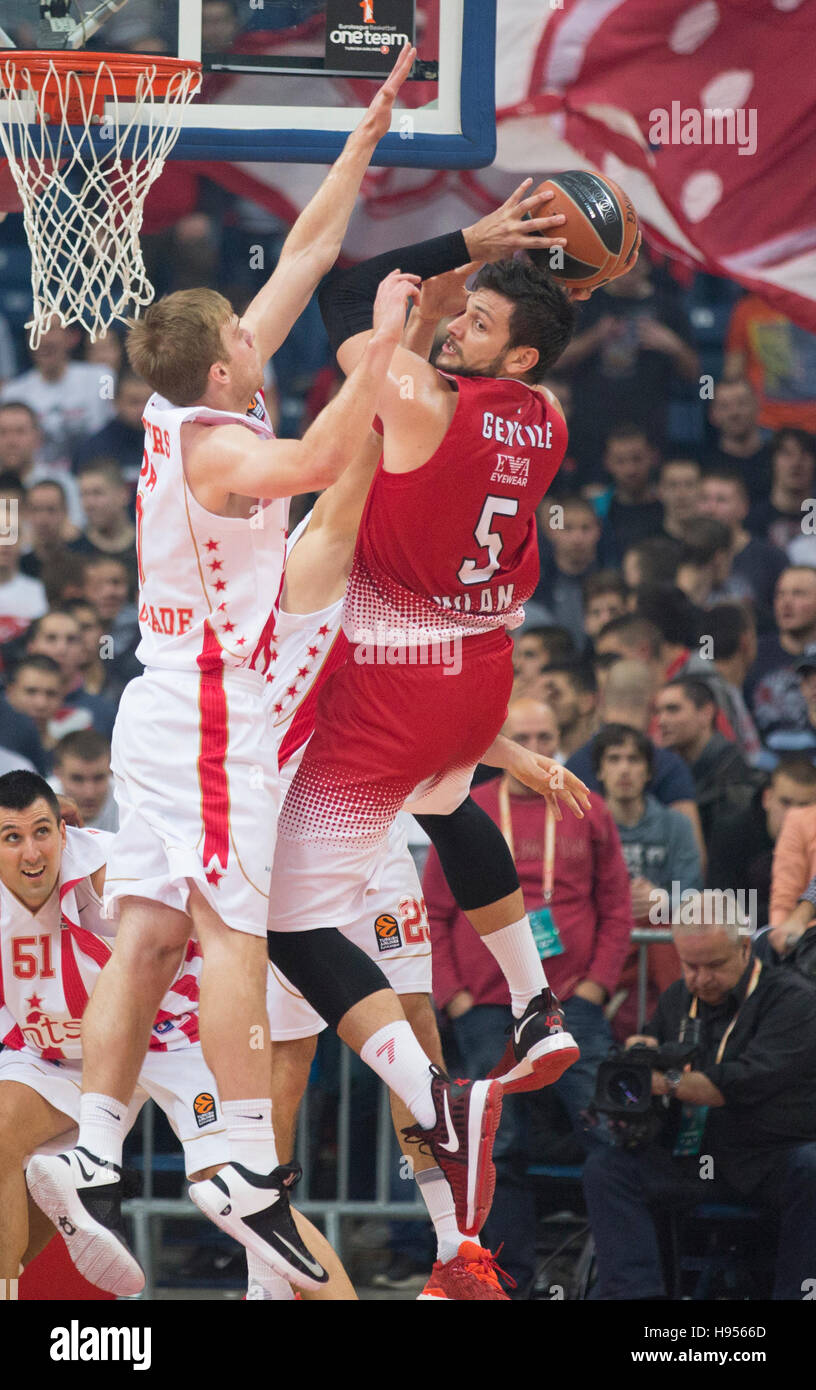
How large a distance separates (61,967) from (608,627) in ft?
11.3

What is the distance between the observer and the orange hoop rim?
19.9 ft

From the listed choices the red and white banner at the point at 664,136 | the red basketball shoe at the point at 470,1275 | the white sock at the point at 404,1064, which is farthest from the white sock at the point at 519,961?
the red and white banner at the point at 664,136

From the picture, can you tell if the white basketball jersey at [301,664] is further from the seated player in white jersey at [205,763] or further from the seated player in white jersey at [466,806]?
the seated player in white jersey at [205,763]

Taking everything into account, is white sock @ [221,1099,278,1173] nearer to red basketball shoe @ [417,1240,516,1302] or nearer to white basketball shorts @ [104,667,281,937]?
white basketball shorts @ [104,667,281,937]

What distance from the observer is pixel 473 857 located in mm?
5219

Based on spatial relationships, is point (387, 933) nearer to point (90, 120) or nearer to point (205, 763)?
point (205, 763)

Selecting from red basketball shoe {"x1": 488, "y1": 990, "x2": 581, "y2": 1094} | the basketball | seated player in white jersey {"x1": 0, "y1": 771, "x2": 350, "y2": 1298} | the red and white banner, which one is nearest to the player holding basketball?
the basketball

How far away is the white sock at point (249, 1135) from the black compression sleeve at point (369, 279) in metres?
2.11

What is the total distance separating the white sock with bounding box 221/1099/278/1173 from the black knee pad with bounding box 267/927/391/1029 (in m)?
0.38

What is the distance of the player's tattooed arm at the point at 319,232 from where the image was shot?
5191 millimetres

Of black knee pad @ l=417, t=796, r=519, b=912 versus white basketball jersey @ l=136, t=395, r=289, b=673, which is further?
black knee pad @ l=417, t=796, r=519, b=912

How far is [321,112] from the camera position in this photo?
6426 millimetres

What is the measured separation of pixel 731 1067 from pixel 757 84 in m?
5.85
